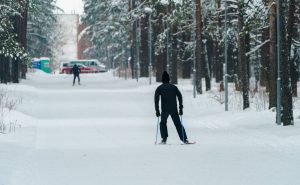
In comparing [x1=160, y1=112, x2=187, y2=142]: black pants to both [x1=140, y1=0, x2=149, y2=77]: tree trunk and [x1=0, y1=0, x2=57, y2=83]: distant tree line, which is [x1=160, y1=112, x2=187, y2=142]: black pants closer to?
[x1=0, y1=0, x2=57, y2=83]: distant tree line

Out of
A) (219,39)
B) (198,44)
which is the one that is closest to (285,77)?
(198,44)

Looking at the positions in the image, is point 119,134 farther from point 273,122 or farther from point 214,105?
point 214,105

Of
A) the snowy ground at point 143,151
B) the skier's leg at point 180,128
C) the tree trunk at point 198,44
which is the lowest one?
the snowy ground at point 143,151

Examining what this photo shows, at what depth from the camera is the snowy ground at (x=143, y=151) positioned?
1093 cm

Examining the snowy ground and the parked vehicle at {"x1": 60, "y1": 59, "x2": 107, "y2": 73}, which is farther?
the parked vehicle at {"x1": 60, "y1": 59, "x2": 107, "y2": 73}

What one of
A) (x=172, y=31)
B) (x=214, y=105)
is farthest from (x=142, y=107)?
(x=172, y=31)

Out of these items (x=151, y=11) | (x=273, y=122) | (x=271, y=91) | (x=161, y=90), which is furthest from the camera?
(x=151, y=11)

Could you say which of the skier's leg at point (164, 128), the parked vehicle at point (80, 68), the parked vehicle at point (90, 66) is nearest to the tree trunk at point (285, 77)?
the skier's leg at point (164, 128)

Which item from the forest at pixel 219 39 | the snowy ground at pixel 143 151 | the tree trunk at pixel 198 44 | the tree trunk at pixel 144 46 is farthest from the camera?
the tree trunk at pixel 144 46

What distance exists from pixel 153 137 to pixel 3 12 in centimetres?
1955

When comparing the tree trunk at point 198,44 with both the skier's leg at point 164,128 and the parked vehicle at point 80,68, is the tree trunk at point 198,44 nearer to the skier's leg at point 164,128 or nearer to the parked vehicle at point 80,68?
the skier's leg at point 164,128

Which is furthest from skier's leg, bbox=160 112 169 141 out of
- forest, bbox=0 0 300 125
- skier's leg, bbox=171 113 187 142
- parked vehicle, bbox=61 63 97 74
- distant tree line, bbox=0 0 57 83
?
parked vehicle, bbox=61 63 97 74

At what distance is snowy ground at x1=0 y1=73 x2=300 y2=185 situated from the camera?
430 inches

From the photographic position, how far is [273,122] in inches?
811
